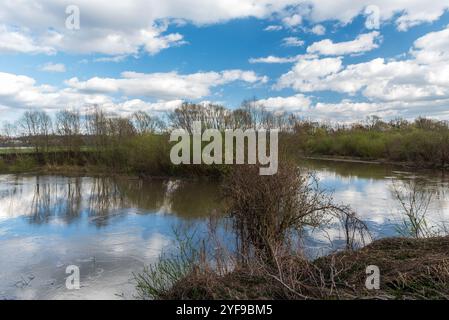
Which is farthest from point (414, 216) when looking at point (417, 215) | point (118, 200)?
point (118, 200)

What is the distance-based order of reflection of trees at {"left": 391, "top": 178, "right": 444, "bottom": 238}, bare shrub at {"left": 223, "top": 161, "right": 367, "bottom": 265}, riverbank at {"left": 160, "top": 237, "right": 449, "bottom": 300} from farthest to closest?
bare shrub at {"left": 223, "top": 161, "right": 367, "bottom": 265}
reflection of trees at {"left": 391, "top": 178, "right": 444, "bottom": 238}
riverbank at {"left": 160, "top": 237, "right": 449, "bottom": 300}

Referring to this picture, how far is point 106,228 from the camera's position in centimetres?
1435

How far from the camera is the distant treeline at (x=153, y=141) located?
112ft

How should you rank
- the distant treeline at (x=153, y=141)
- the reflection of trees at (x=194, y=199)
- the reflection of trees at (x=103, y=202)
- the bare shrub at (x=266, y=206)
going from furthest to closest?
1. the distant treeline at (x=153, y=141)
2. the reflection of trees at (x=103, y=202)
3. the reflection of trees at (x=194, y=199)
4. the bare shrub at (x=266, y=206)

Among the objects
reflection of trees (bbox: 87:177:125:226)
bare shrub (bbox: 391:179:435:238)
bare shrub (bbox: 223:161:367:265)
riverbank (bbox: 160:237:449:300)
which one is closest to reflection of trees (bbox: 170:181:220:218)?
reflection of trees (bbox: 87:177:125:226)

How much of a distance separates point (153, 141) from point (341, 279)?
30607 mm

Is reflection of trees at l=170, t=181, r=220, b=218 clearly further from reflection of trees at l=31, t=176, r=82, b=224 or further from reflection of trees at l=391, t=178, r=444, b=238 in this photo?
reflection of trees at l=391, t=178, r=444, b=238

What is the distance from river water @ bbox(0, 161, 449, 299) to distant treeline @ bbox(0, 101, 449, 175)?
8454 mm

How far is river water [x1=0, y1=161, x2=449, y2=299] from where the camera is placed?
29.4ft

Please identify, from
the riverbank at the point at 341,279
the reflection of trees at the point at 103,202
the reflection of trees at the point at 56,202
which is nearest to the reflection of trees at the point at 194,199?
the reflection of trees at the point at 103,202

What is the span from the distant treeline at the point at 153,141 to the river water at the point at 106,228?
8454mm

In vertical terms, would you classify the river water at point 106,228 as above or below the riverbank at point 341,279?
below

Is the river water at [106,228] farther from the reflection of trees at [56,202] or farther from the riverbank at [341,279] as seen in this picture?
the riverbank at [341,279]

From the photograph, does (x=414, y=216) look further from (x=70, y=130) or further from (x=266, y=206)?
(x=70, y=130)
